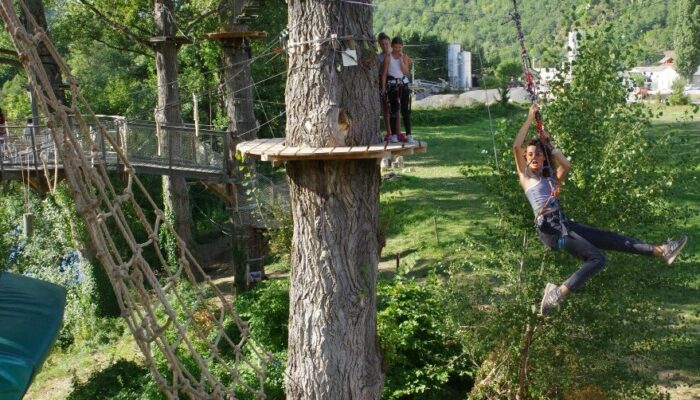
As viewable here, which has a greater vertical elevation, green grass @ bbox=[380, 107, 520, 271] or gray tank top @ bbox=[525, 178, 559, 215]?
gray tank top @ bbox=[525, 178, 559, 215]

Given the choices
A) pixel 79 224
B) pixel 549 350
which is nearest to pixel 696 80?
pixel 79 224

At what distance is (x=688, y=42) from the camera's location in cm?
4862

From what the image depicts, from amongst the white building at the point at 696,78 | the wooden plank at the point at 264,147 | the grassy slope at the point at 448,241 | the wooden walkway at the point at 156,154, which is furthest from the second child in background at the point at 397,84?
the white building at the point at 696,78

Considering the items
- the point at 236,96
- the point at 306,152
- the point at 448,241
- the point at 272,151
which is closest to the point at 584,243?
the point at 306,152

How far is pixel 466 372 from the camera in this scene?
357 inches

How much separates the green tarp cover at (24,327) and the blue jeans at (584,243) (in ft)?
10.7

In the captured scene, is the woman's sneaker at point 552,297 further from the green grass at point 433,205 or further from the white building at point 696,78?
the white building at point 696,78

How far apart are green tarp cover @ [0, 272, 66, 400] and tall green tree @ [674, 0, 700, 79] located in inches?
1884

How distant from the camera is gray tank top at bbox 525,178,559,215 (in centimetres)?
567

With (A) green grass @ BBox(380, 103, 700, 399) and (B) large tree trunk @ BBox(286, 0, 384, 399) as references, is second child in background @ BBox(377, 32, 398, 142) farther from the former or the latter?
(A) green grass @ BBox(380, 103, 700, 399)

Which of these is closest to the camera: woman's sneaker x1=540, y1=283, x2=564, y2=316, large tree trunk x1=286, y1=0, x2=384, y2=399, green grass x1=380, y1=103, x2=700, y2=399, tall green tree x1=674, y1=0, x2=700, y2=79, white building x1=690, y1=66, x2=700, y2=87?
large tree trunk x1=286, y1=0, x2=384, y2=399

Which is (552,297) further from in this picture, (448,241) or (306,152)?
(448,241)

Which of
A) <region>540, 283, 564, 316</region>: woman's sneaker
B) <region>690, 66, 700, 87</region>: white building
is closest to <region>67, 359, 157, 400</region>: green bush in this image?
<region>540, 283, 564, 316</region>: woman's sneaker

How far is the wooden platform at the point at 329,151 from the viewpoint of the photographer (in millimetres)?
4613
